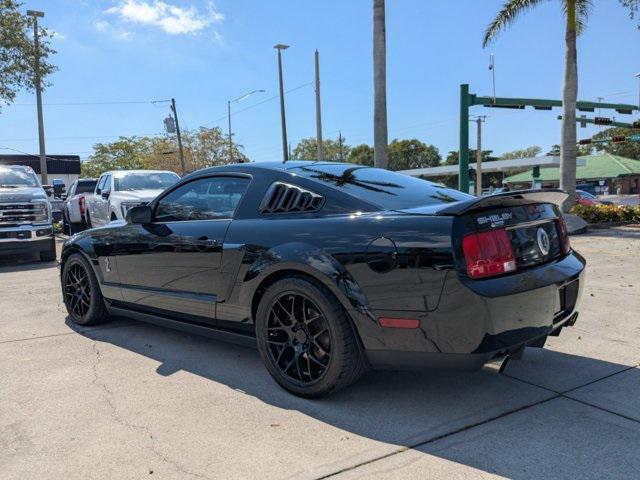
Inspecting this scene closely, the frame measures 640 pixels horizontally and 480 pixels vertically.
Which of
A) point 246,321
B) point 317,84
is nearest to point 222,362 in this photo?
point 246,321

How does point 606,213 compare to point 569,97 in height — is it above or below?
below

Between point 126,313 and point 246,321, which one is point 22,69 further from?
point 246,321

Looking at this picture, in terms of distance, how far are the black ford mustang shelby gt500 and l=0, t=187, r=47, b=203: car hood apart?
6981 millimetres

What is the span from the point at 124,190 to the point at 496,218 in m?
9.94

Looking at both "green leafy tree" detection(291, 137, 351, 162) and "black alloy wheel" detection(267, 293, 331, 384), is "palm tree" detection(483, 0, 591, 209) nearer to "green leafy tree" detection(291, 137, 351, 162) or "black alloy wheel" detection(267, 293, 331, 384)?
"black alloy wheel" detection(267, 293, 331, 384)

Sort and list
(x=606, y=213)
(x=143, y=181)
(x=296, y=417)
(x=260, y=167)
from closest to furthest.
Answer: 1. (x=296, y=417)
2. (x=260, y=167)
3. (x=143, y=181)
4. (x=606, y=213)

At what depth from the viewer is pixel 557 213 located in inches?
141

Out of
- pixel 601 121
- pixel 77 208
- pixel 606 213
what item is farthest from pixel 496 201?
pixel 601 121

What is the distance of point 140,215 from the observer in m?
4.45

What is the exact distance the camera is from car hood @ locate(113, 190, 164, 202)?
35.1ft

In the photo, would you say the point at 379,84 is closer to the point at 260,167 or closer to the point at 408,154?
the point at 260,167

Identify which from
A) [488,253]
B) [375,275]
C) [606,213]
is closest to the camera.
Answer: [488,253]

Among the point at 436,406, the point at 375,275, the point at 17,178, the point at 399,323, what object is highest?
the point at 17,178

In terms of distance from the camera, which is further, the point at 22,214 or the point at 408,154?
the point at 408,154
